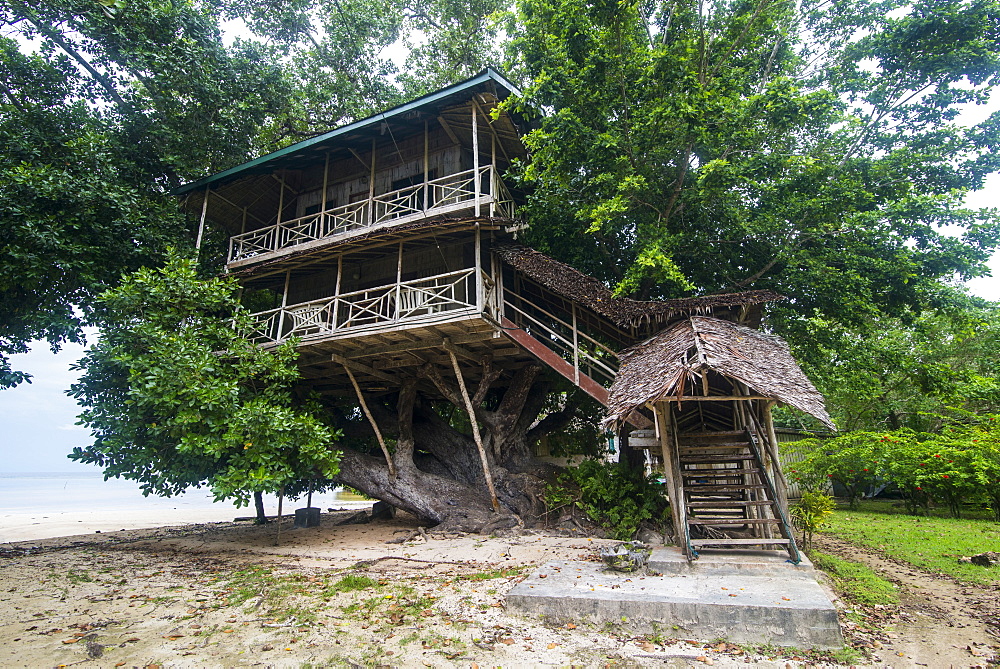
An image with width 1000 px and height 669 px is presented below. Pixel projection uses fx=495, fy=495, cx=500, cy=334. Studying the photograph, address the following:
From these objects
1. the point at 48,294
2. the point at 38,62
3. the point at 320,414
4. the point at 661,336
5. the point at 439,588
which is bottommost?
the point at 439,588

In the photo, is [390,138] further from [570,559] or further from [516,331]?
[570,559]

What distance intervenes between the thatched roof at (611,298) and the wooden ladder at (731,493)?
2.40 metres

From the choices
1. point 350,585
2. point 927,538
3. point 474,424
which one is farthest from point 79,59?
point 927,538

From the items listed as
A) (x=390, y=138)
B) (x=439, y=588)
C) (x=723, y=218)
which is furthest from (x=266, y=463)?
(x=723, y=218)

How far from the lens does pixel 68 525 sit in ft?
54.3

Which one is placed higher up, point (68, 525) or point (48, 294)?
point (48, 294)

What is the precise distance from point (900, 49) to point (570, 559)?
1268 cm

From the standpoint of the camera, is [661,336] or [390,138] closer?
[661,336]

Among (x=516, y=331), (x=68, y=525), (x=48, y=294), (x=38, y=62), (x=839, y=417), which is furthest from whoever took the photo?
(x=839, y=417)

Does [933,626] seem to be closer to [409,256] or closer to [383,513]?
[409,256]

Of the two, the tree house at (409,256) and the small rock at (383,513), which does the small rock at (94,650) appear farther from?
the small rock at (383,513)

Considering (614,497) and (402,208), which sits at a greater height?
(402,208)

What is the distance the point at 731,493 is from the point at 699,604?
198 inches

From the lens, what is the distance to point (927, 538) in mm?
9773
